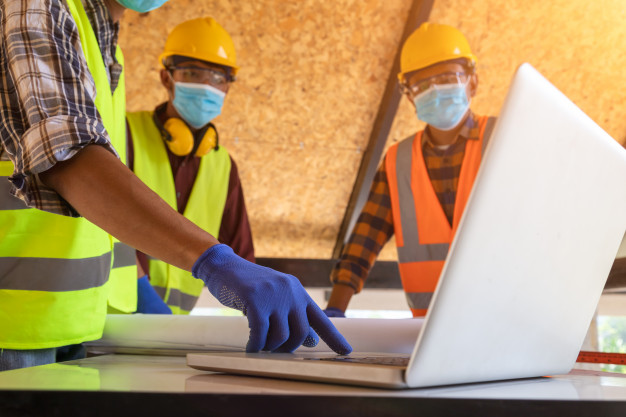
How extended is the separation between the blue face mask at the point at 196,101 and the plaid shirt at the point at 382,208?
0.92 m

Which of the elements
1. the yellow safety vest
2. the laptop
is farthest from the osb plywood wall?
the laptop

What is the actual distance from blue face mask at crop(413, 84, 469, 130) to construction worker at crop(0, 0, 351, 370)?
1.83 meters

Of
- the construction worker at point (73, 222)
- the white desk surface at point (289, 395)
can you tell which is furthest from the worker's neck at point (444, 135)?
the white desk surface at point (289, 395)

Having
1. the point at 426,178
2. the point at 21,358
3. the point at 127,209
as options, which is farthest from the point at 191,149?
the point at 127,209

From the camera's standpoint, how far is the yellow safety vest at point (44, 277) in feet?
3.67

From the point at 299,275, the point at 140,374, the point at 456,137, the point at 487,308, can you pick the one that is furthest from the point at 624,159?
the point at 299,275

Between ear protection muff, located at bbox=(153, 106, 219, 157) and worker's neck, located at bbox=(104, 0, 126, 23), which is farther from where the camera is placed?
ear protection muff, located at bbox=(153, 106, 219, 157)

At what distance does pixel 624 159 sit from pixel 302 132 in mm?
3548

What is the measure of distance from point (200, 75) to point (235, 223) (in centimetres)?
78

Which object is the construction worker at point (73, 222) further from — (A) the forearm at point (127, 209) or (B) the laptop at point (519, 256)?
(B) the laptop at point (519, 256)

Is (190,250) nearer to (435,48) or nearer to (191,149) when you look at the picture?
(191,149)

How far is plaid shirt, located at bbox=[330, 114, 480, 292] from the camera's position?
2605 mm

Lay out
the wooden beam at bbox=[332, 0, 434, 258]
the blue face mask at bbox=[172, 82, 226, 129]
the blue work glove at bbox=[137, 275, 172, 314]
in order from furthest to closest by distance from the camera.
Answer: the wooden beam at bbox=[332, 0, 434, 258] → the blue face mask at bbox=[172, 82, 226, 129] → the blue work glove at bbox=[137, 275, 172, 314]

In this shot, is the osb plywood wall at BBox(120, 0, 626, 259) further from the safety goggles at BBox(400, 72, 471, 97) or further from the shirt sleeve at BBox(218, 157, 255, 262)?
the shirt sleeve at BBox(218, 157, 255, 262)
